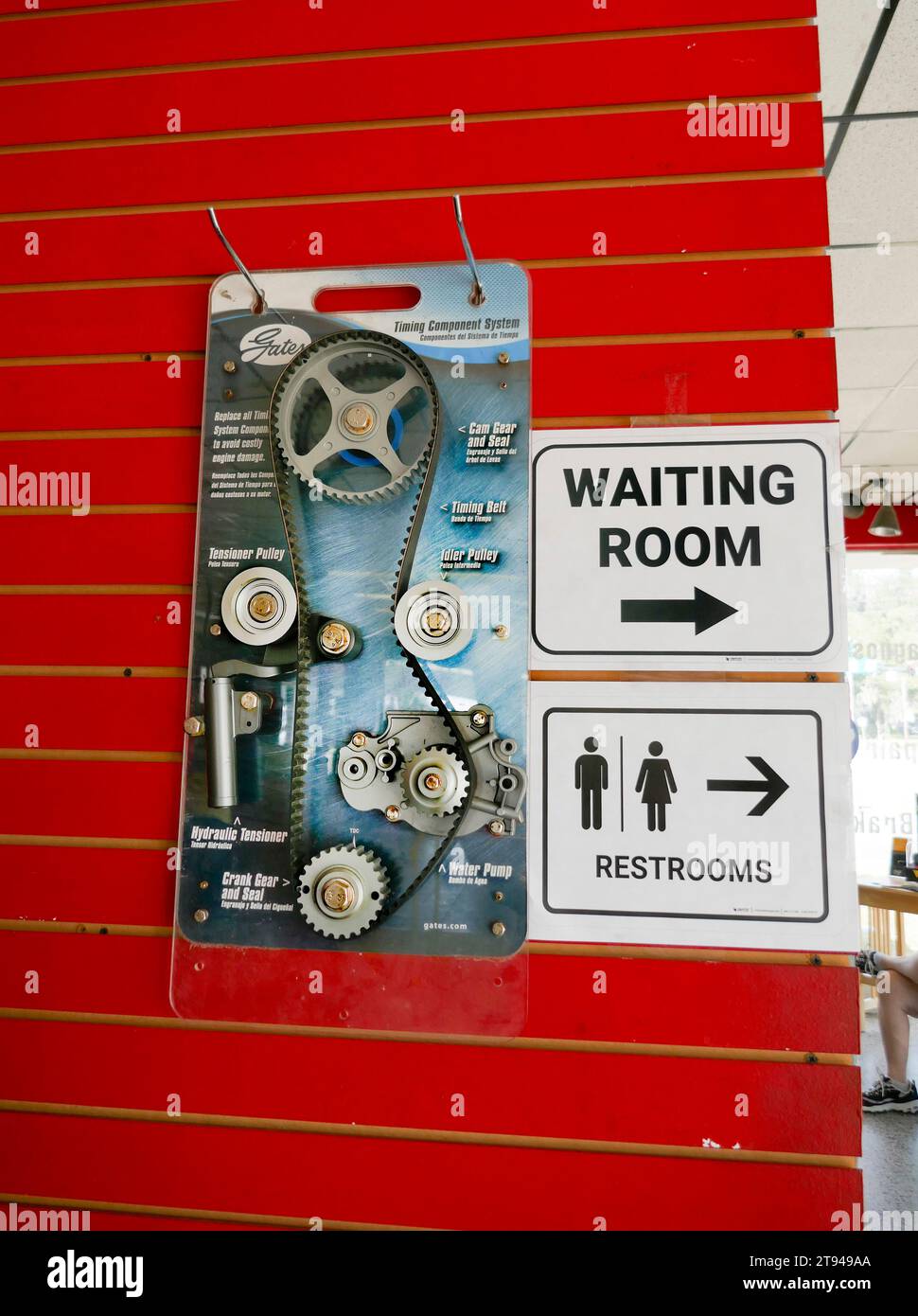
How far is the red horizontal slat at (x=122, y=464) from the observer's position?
1425mm

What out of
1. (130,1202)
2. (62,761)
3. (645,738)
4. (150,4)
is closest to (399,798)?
(645,738)

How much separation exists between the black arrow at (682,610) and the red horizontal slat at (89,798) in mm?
811

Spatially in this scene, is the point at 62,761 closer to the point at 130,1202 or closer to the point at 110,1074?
the point at 110,1074

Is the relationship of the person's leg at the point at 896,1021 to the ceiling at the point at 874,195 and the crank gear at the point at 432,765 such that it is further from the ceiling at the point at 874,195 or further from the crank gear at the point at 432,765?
the crank gear at the point at 432,765

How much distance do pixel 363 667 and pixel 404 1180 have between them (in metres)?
0.80

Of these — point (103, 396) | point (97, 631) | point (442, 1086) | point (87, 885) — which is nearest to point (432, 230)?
point (103, 396)

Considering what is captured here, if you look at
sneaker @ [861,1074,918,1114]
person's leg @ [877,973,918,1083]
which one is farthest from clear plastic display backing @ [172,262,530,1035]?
sneaker @ [861,1074,918,1114]

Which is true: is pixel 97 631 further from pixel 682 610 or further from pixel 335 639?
pixel 682 610

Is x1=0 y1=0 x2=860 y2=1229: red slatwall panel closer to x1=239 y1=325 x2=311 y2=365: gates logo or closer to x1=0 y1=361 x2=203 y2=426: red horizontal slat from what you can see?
x1=0 y1=361 x2=203 y2=426: red horizontal slat

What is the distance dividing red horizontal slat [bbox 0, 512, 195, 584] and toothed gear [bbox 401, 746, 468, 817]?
21.2 inches
